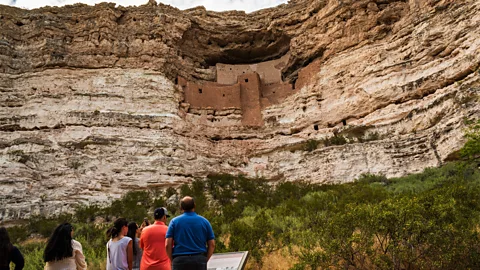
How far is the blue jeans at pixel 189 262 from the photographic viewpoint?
3.61m

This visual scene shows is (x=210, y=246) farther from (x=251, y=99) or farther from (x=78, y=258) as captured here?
(x=251, y=99)

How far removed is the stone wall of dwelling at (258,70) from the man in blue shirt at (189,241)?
1999 centimetres

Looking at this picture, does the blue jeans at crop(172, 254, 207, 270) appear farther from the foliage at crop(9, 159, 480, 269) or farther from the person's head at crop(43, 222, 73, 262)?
the foliage at crop(9, 159, 480, 269)

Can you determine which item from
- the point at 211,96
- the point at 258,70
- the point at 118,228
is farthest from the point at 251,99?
the point at 118,228

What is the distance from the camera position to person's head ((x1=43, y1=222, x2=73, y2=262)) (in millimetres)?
3787

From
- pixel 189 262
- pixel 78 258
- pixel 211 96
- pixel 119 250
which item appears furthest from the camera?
pixel 211 96

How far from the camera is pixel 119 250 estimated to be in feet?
14.1

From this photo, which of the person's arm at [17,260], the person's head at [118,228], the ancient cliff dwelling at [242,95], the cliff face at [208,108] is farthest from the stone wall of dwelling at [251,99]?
the person's arm at [17,260]

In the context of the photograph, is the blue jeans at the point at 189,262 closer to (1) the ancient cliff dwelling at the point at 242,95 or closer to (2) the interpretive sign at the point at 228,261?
(2) the interpretive sign at the point at 228,261

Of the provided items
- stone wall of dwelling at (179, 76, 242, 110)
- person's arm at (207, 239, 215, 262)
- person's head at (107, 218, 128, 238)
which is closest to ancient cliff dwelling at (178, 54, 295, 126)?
stone wall of dwelling at (179, 76, 242, 110)

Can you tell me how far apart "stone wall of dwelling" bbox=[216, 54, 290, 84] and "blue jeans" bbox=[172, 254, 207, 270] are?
66.2ft

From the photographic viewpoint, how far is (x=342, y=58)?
19.7 metres

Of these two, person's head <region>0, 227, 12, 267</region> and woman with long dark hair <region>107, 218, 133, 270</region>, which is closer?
person's head <region>0, 227, 12, 267</region>

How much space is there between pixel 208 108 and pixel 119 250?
17.0 meters
